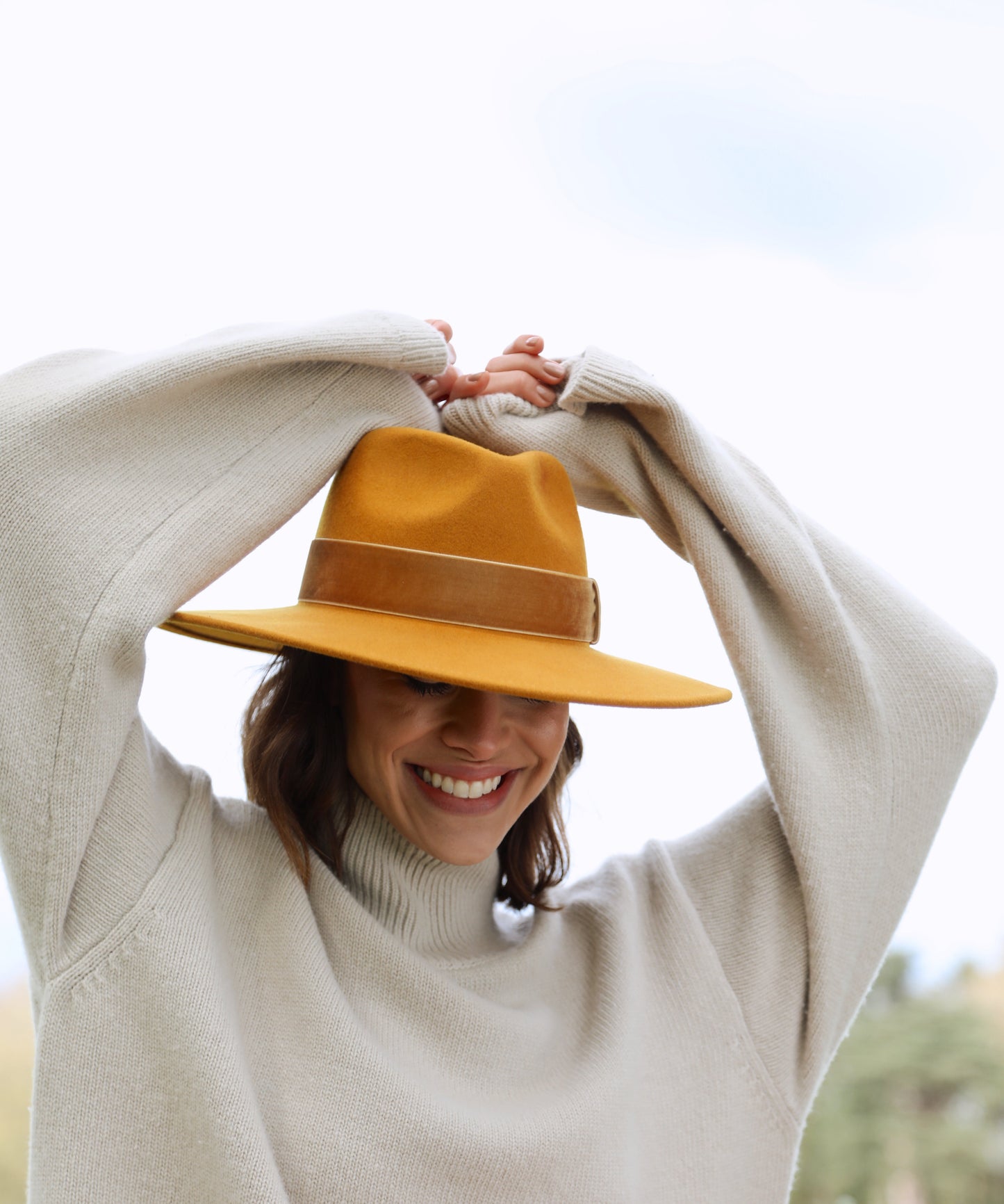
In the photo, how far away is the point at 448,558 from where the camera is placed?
1126mm

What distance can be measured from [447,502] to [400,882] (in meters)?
0.42

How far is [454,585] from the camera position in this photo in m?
1.12

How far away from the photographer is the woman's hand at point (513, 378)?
52.7 inches

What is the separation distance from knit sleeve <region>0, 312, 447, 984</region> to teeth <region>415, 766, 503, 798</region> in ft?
0.83

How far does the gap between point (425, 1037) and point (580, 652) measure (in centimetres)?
44

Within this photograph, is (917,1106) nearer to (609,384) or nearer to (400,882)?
(400,882)

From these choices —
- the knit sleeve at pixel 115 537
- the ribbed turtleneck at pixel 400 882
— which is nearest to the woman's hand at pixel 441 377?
the knit sleeve at pixel 115 537

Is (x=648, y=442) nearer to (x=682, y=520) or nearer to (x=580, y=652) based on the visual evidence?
(x=682, y=520)

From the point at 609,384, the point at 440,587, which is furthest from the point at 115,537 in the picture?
the point at 609,384

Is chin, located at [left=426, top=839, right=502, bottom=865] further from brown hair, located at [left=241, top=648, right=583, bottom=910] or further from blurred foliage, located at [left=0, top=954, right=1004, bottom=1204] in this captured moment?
blurred foliage, located at [left=0, top=954, right=1004, bottom=1204]

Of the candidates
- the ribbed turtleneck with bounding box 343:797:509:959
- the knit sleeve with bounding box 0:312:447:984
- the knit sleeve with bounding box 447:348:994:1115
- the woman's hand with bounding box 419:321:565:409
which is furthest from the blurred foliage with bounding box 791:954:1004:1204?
the knit sleeve with bounding box 0:312:447:984

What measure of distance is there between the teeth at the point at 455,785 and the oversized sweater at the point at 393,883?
88mm

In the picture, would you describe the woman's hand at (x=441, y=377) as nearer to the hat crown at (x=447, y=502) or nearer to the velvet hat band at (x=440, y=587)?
the hat crown at (x=447, y=502)

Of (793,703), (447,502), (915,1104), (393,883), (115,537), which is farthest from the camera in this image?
(915,1104)
